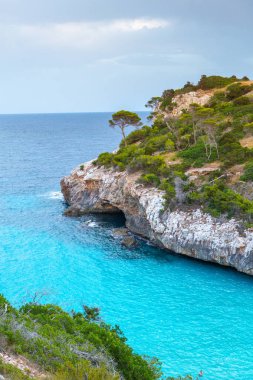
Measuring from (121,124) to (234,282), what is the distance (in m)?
31.2

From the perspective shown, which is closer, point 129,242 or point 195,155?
point 129,242

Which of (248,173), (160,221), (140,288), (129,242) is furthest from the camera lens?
(129,242)

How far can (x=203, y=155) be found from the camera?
47188mm

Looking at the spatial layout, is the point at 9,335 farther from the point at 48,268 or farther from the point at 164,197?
the point at 164,197

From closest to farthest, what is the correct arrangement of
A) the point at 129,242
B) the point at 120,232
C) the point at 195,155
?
the point at 129,242 → the point at 120,232 → the point at 195,155

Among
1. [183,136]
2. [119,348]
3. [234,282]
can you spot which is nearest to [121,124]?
[183,136]

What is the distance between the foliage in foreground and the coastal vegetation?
20.7 metres

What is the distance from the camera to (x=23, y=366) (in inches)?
556

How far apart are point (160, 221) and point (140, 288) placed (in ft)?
28.7

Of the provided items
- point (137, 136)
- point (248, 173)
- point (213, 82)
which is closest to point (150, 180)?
point (248, 173)

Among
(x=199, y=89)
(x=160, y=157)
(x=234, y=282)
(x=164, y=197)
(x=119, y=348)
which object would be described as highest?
(x=199, y=89)

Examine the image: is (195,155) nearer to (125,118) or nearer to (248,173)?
(248,173)

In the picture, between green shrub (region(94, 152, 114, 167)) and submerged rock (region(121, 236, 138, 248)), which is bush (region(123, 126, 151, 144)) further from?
submerged rock (region(121, 236, 138, 248))

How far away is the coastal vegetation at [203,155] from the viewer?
3903 centimetres
